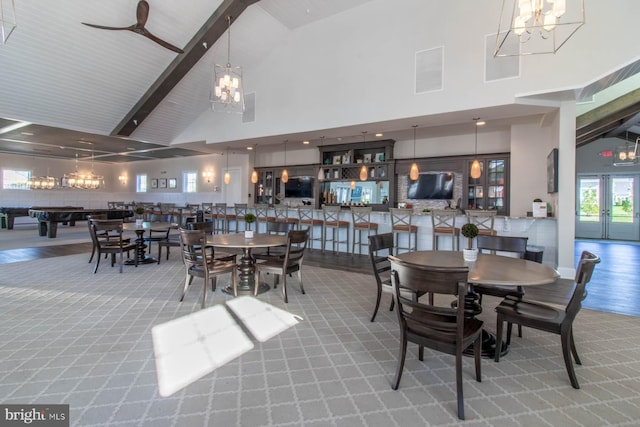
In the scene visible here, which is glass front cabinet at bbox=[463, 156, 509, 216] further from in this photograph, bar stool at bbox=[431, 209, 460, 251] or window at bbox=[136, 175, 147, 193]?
window at bbox=[136, 175, 147, 193]

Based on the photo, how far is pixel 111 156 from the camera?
1341 cm

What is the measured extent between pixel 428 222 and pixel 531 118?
313cm

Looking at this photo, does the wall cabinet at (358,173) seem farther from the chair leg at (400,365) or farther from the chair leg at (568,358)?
the chair leg at (400,365)

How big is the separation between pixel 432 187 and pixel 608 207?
7.12m

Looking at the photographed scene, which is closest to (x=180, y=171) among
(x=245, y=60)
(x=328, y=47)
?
(x=245, y=60)

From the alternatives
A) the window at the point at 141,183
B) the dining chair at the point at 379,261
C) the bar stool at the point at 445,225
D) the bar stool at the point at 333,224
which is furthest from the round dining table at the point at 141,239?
the window at the point at 141,183

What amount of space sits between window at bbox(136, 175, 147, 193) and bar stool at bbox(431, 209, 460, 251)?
45.8 ft

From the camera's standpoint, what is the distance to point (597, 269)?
594 centimetres

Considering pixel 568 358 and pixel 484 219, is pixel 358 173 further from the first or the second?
pixel 568 358

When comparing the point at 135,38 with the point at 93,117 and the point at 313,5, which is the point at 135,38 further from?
the point at 313,5

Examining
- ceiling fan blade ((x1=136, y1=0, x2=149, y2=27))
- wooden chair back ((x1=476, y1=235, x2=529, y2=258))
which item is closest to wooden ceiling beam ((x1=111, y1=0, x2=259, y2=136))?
ceiling fan blade ((x1=136, y1=0, x2=149, y2=27))

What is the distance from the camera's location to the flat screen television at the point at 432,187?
8.11 meters

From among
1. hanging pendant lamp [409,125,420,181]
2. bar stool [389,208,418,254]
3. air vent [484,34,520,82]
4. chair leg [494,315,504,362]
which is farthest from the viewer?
hanging pendant lamp [409,125,420,181]

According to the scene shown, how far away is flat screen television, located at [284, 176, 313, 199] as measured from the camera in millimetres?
10258
